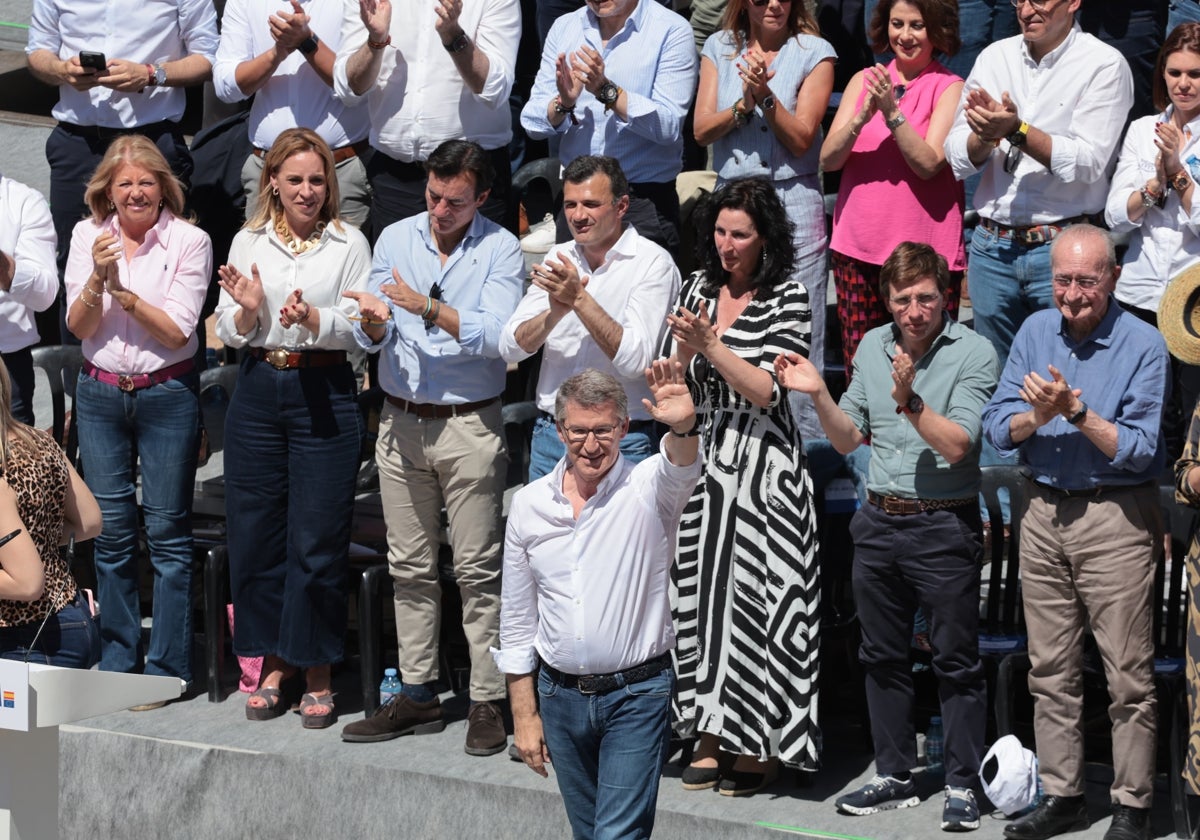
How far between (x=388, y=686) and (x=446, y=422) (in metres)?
1.03

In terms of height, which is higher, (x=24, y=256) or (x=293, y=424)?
(x=24, y=256)

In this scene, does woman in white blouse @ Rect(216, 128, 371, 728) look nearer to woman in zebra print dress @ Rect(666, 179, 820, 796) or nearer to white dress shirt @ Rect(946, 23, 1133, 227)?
woman in zebra print dress @ Rect(666, 179, 820, 796)

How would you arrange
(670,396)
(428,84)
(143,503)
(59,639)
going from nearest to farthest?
(670,396) < (59,639) < (143,503) < (428,84)

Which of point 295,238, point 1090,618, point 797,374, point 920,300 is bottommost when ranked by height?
point 1090,618

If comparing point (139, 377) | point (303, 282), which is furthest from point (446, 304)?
point (139, 377)

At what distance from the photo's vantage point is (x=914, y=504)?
5832 mm

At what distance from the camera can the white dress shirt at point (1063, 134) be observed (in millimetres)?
6395

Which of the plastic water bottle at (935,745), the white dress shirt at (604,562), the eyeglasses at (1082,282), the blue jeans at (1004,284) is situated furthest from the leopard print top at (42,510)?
the blue jeans at (1004,284)

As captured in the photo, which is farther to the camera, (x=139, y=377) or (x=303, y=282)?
(x=139, y=377)

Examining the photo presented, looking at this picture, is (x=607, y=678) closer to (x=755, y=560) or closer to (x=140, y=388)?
(x=755, y=560)

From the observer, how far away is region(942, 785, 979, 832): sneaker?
5.75 m

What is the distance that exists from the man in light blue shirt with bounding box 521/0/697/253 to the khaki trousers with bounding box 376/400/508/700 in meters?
1.06

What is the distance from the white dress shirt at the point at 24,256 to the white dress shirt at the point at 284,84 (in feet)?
3.05

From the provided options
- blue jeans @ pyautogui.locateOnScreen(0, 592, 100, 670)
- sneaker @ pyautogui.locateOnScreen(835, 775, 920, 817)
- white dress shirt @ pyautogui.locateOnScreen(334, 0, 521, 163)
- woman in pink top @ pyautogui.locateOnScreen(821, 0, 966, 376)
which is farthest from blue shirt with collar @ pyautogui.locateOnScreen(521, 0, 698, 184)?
blue jeans @ pyautogui.locateOnScreen(0, 592, 100, 670)
